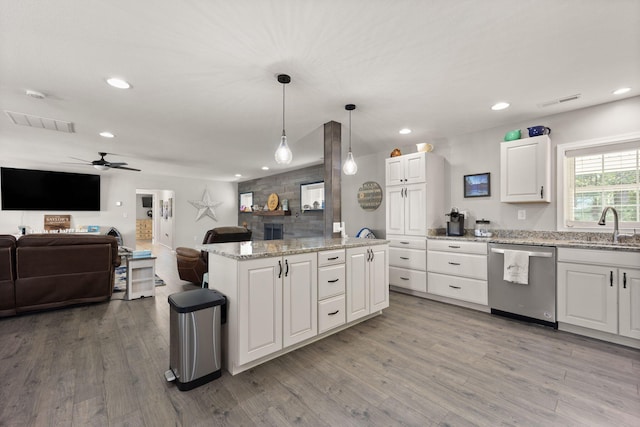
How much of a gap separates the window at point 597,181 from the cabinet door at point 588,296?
0.71 metres

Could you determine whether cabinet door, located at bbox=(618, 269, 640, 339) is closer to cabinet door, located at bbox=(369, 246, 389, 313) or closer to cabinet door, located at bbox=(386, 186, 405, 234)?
cabinet door, located at bbox=(369, 246, 389, 313)

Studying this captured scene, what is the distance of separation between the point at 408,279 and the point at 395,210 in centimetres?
105

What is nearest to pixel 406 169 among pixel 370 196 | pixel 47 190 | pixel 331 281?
pixel 370 196

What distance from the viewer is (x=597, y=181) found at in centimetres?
305

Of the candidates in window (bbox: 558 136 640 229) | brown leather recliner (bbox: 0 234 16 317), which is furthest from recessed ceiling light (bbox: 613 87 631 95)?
brown leather recliner (bbox: 0 234 16 317)

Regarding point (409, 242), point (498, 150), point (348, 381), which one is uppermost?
point (498, 150)

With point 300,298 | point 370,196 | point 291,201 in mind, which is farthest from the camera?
point 291,201

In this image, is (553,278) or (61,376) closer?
(61,376)

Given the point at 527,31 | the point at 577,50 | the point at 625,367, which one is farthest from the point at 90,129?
the point at 625,367

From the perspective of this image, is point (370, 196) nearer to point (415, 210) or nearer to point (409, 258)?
Answer: point (415, 210)

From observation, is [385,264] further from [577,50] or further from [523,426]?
[577,50]

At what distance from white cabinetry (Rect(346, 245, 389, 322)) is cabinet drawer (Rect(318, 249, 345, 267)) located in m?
0.11

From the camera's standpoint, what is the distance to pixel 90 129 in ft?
12.6

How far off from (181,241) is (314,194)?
468 cm
